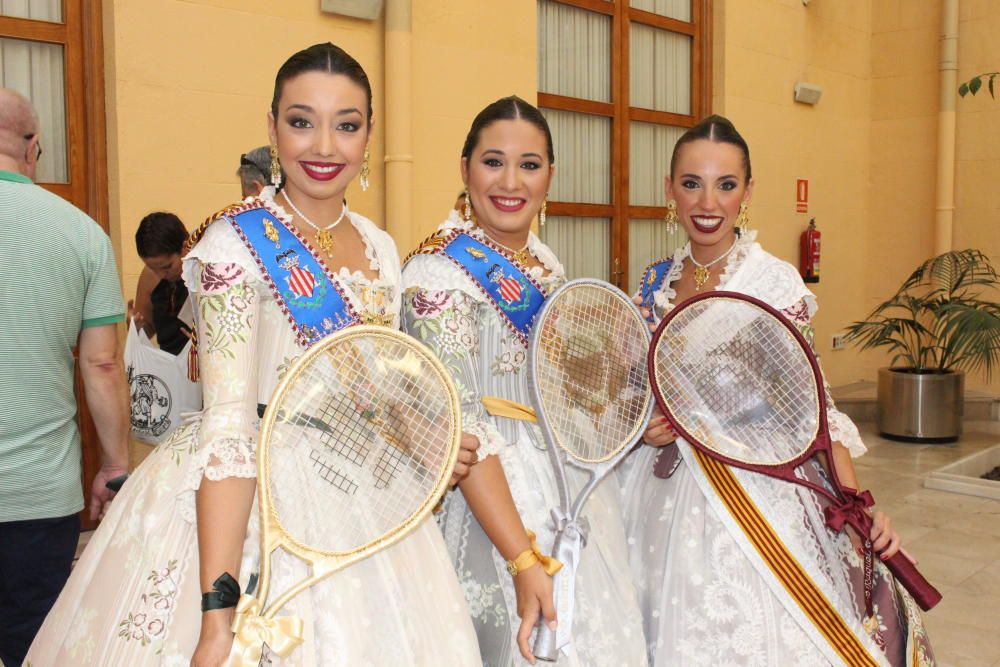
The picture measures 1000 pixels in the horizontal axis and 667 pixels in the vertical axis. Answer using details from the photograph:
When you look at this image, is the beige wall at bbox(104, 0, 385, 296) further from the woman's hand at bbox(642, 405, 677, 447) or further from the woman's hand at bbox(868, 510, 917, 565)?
the woman's hand at bbox(868, 510, 917, 565)

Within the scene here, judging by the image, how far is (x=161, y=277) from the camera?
10.9 ft

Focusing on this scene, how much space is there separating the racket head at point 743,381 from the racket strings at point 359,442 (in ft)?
2.05

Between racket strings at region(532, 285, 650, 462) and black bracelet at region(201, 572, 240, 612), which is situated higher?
racket strings at region(532, 285, 650, 462)

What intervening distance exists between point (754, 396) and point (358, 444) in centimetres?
92

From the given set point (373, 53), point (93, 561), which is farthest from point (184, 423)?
point (373, 53)

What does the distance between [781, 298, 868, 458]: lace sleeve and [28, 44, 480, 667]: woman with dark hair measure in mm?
884

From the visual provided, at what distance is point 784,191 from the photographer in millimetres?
7441

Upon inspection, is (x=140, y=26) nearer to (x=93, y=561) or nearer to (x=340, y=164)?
(x=340, y=164)

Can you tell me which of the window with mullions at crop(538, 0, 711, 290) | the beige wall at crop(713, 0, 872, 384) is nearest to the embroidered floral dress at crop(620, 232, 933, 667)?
the window with mullions at crop(538, 0, 711, 290)

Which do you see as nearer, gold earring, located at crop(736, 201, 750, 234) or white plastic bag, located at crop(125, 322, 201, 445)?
gold earring, located at crop(736, 201, 750, 234)

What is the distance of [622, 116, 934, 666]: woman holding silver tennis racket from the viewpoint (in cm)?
183

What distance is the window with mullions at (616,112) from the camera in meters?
6.00

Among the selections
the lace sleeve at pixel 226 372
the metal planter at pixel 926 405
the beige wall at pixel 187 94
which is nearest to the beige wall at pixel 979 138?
the metal planter at pixel 926 405

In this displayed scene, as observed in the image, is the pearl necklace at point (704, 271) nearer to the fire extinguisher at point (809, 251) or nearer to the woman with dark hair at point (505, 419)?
the woman with dark hair at point (505, 419)
